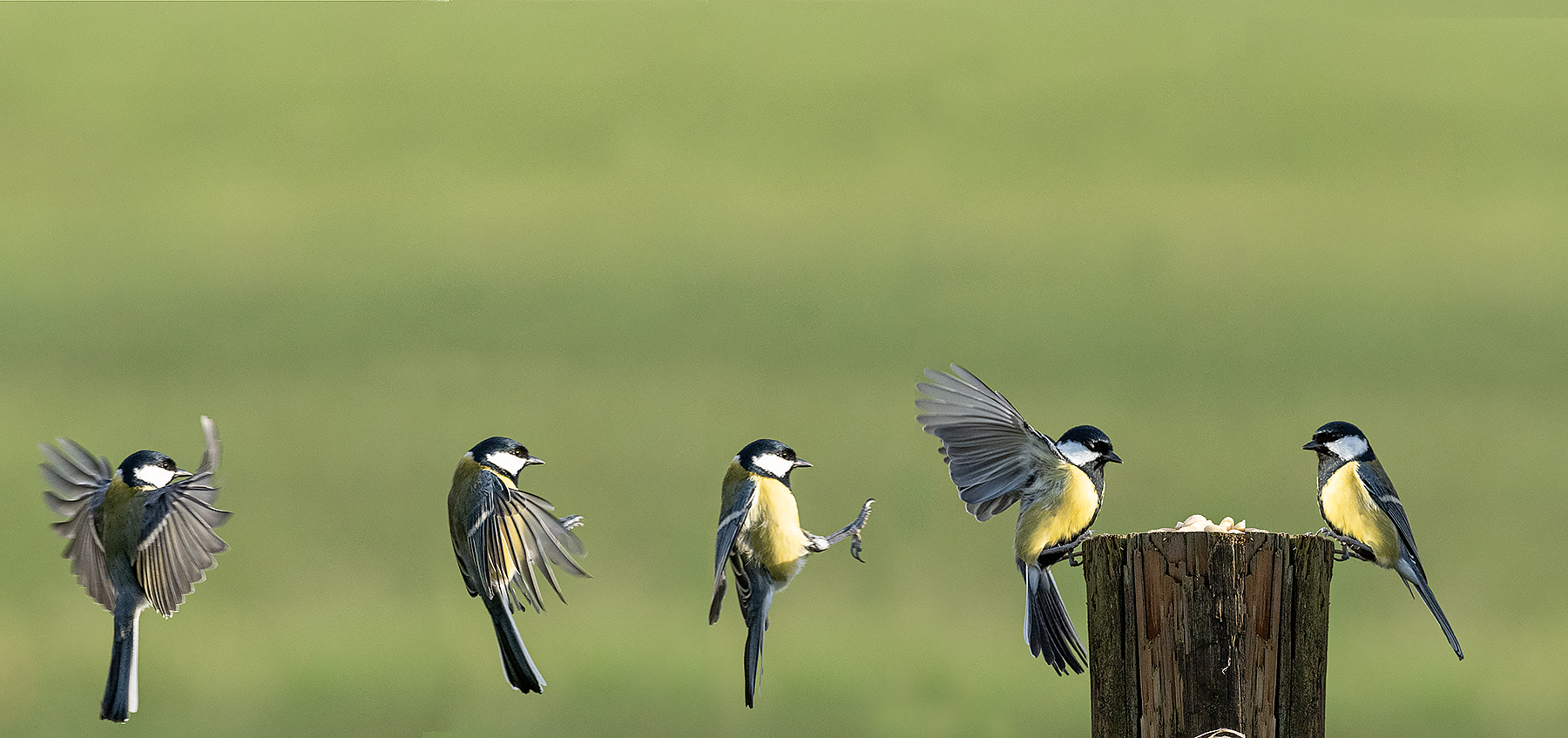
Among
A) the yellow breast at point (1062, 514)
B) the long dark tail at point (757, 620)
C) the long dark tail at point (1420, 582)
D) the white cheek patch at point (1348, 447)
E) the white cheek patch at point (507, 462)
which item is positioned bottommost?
the long dark tail at point (757, 620)

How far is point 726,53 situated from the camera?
1839 cm

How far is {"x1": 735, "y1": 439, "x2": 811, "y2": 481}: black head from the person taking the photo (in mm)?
6477

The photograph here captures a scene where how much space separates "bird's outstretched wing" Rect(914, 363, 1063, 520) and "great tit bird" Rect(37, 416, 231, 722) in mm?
3091

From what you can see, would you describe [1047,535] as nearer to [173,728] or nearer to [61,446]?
[61,446]

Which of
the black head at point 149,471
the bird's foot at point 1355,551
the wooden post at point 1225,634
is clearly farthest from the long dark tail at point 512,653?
the bird's foot at point 1355,551

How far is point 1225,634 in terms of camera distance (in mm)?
4379

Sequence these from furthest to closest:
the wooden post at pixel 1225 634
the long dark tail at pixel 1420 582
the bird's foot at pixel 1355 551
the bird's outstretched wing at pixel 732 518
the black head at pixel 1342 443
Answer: the black head at pixel 1342 443, the bird's outstretched wing at pixel 732 518, the long dark tail at pixel 1420 582, the bird's foot at pixel 1355 551, the wooden post at pixel 1225 634

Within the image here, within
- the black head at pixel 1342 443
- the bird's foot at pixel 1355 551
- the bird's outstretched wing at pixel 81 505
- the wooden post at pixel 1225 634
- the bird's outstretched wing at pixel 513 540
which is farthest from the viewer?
the bird's outstretched wing at pixel 81 505

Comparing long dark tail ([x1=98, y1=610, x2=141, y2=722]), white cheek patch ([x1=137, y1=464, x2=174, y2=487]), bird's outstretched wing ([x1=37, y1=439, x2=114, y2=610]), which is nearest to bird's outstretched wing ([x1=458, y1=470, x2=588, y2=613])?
white cheek patch ([x1=137, y1=464, x2=174, y2=487])

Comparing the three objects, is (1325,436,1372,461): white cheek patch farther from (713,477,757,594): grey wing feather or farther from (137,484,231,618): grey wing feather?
(137,484,231,618): grey wing feather

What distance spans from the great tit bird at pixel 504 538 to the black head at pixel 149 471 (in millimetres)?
1375

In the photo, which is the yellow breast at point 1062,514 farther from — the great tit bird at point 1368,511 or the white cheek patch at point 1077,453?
the great tit bird at point 1368,511

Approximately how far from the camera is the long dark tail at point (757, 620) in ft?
21.1

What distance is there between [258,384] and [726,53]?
7189mm
